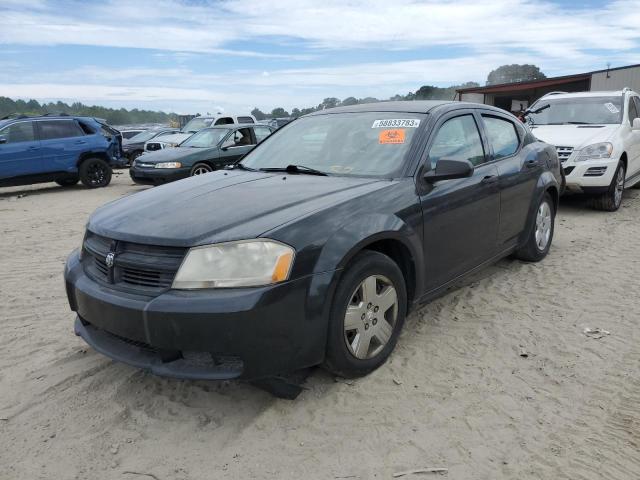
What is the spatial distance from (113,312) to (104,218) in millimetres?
728

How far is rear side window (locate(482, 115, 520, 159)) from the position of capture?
14.1 feet

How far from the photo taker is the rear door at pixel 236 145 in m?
11.3

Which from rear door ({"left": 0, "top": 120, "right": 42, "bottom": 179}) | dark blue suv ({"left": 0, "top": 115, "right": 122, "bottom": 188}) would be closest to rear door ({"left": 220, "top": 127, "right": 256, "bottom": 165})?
dark blue suv ({"left": 0, "top": 115, "right": 122, "bottom": 188})

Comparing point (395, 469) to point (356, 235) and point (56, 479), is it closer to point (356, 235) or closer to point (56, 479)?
point (356, 235)

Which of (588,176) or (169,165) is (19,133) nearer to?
(169,165)

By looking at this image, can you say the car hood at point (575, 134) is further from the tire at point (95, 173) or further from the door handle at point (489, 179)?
the tire at point (95, 173)

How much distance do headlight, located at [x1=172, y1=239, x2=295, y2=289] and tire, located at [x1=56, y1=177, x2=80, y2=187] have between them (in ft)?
38.3

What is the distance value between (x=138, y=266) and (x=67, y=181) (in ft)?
40.3

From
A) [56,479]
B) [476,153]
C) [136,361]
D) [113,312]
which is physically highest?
[476,153]

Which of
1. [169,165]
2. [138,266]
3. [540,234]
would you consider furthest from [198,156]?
[138,266]

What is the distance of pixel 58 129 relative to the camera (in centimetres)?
1229

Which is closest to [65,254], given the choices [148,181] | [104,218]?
[104,218]

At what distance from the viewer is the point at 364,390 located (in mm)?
2904

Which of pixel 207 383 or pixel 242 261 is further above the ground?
pixel 242 261
